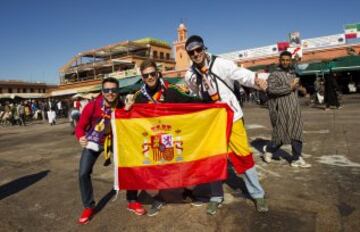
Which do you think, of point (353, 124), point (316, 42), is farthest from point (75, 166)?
point (316, 42)

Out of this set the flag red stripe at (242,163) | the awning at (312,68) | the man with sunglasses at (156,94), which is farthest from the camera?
the awning at (312,68)

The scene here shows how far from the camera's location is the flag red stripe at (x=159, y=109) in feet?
12.8

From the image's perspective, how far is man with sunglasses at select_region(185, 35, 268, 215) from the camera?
3725mm

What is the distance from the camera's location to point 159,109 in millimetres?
3908

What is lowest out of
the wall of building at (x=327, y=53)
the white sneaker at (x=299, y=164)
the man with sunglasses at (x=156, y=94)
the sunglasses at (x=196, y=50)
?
the white sneaker at (x=299, y=164)

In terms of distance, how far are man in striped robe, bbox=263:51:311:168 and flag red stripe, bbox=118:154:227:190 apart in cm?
212

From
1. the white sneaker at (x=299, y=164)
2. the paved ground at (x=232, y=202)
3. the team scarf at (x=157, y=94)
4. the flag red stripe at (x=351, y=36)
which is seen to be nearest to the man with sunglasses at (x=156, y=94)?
the team scarf at (x=157, y=94)

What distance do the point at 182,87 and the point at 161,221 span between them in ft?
5.53

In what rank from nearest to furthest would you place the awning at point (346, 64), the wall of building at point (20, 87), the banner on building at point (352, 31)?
the awning at point (346, 64), the banner on building at point (352, 31), the wall of building at point (20, 87)

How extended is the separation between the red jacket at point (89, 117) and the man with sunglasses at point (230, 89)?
1258 mm

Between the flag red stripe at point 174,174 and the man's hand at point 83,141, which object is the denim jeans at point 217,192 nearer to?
the flag red stripe at point 174,174

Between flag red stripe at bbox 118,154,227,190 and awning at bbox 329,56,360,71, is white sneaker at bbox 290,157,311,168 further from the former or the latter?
awning at bbox 329,56,360,71

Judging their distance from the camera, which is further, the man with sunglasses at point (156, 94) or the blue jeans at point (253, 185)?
the man with sunglasses at point (156, 94)

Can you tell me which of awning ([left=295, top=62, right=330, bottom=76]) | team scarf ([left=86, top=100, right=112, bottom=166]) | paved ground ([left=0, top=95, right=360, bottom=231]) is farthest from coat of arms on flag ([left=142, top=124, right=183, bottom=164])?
awning ([left=295, top=62, right=330, bottom=76])
